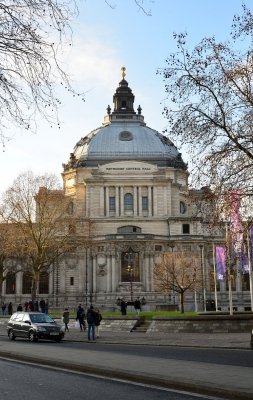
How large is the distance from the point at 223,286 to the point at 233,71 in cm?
6751

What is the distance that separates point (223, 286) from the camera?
89062mm

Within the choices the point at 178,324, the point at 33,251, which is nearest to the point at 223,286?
the point at 33,251

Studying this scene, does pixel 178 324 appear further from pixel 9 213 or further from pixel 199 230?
pixel 199 230

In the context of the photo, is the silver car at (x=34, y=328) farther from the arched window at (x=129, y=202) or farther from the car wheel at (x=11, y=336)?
the arched window at (x=129, y=202)

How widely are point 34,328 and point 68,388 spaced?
18.9m

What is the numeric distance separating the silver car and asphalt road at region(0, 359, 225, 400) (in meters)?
15.3

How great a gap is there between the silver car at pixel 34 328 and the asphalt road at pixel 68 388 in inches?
602

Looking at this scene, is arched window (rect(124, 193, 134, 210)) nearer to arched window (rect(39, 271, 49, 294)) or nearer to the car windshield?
arched window (rect(39, 271, 49, 294))

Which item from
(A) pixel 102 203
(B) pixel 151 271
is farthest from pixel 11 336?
(A) pixel 102 203

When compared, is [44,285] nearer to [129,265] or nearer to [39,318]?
[129,265]

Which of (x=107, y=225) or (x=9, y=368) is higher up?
(x=107, y=225)

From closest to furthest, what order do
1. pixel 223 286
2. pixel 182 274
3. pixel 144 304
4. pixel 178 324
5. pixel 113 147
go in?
pixel 178 324 → pixel 182 274 → pixel 144 304 → pixel 223 286 → pixel 113 147

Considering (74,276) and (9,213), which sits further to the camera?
(74,276)

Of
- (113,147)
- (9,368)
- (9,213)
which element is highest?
(113,147)
